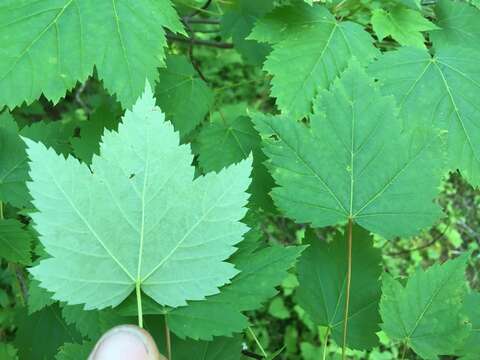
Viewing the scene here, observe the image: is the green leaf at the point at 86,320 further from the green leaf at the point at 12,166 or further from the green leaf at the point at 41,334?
the green leaf at the point at 12,166

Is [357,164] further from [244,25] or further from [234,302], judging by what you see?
[244,25]

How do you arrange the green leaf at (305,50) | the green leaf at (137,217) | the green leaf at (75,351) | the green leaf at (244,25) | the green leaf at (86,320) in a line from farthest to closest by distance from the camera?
the green leaf at (244,25), the green leaf at (305,50), the green leaf at (86,320), the green leaf at (75,351), the green leaf at (137,217)

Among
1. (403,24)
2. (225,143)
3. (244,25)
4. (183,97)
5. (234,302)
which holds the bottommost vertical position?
(234,302)

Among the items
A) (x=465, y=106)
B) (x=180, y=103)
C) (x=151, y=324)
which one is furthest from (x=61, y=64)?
(x=465, y=106)

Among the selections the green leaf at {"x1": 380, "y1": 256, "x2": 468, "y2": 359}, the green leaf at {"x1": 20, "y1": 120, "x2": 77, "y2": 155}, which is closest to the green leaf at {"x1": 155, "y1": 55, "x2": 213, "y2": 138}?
the green leaf at {"x1": 20, "y1": 120, "x2": 77, "y2": 155}

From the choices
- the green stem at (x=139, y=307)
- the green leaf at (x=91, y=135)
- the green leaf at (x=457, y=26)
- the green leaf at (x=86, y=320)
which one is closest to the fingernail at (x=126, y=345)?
the green stem at (x=139, y=307)

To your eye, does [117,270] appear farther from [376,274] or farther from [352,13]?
[352,13]

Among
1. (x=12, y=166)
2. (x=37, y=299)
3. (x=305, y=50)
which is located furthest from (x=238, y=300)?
(x=12, y=166)

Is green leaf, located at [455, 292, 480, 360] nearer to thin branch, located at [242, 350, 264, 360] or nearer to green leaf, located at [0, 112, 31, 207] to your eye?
thin branch, located at [242, 350, 264, 360]
